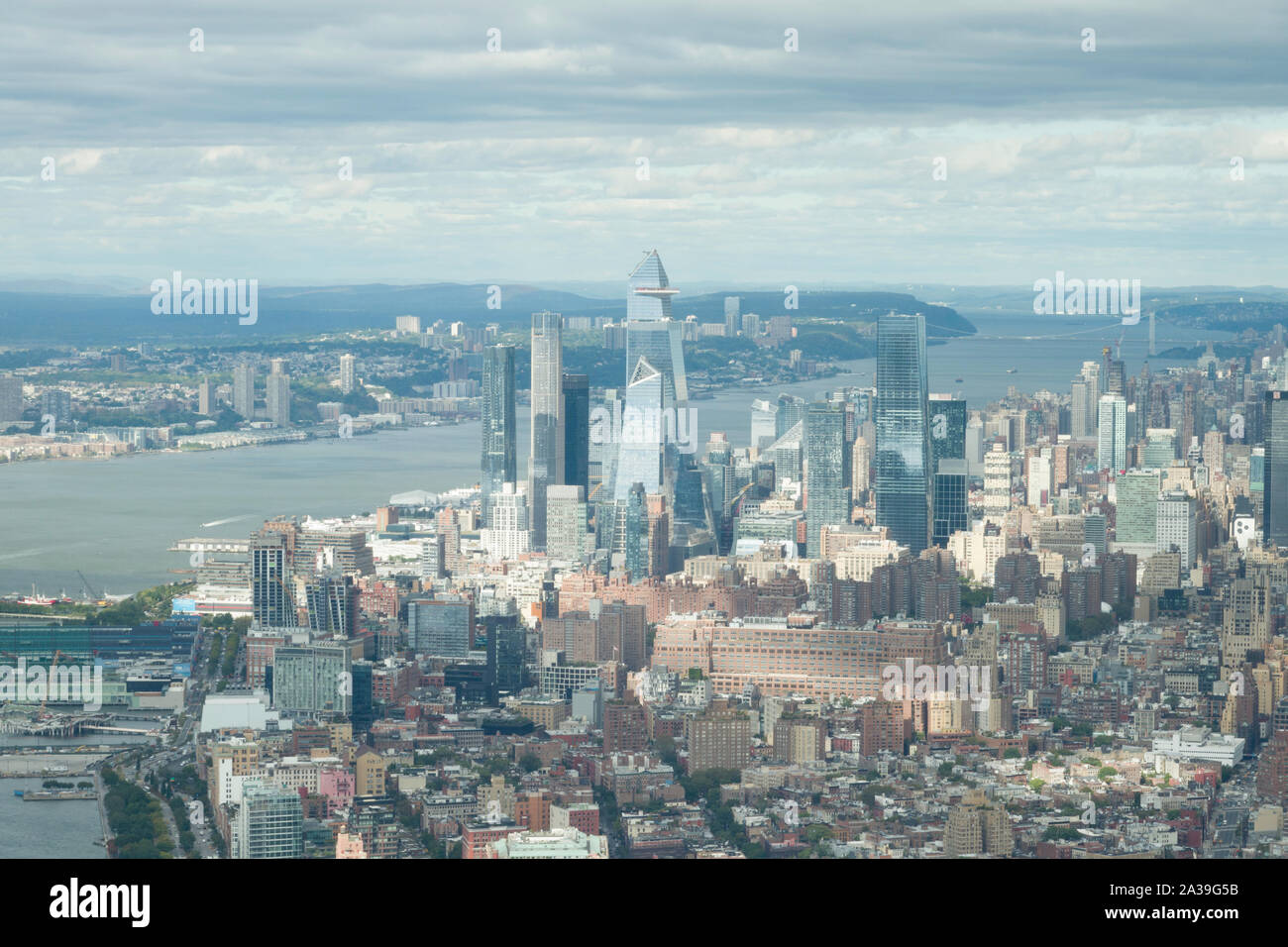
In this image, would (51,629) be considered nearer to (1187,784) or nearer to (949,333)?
(1187,784)

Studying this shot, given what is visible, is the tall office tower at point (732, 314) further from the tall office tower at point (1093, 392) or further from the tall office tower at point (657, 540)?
the tall office tower at point (657, 540)

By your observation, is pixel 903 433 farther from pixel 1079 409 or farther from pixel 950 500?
pixel 1079 409

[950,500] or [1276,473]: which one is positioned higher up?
[1276,473]

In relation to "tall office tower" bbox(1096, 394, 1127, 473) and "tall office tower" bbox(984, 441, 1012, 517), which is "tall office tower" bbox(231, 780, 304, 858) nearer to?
"tall office tower" bbox(984, 441, 1012, 517)

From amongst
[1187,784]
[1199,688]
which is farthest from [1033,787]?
[1199,688]

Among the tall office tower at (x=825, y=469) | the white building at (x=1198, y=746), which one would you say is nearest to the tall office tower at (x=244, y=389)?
the tall office tower at (x=825, y=469)

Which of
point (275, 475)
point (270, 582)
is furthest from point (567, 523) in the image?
point (275, 475)
